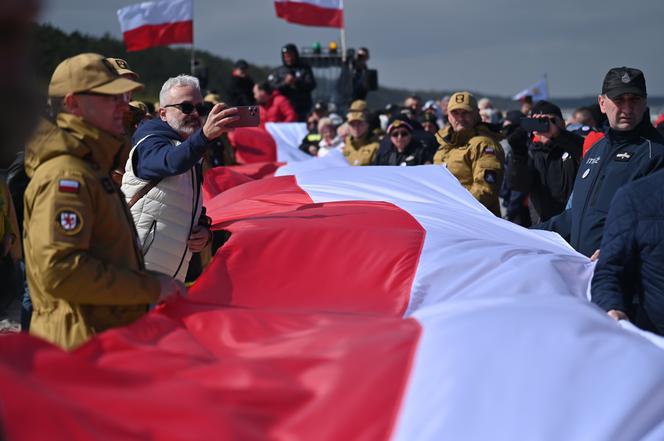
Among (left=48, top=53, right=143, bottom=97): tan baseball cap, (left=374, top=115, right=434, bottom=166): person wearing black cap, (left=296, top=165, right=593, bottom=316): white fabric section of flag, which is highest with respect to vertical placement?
(left=48, top=53, right=143, bottom=97): tan baseball cap

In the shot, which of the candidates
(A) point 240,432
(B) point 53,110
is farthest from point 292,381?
(B) point 53,110

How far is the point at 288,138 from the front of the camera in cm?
1459

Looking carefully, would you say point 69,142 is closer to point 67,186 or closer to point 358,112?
point 67,186

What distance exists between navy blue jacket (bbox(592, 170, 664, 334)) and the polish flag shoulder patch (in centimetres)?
226

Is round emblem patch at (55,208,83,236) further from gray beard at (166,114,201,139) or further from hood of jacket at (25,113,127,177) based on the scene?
gray beard at (166,114,201,139)

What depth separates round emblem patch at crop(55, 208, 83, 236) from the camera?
3135 millimetres

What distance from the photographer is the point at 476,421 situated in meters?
3.11

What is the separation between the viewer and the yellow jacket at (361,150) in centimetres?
1062

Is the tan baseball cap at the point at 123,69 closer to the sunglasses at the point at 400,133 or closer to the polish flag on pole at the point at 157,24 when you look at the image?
the sunglasses at the point at 400,133

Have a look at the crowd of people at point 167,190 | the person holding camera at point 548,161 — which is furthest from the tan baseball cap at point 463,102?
the person holding camera at point 548,161

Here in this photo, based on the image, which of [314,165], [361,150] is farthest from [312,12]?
[314,165]

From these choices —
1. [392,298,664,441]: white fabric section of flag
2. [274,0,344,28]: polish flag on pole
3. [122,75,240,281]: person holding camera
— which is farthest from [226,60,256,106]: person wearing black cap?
[392,298,664,441]: white fabric section of flag

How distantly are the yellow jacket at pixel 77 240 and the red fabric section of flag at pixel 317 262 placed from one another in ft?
2.11

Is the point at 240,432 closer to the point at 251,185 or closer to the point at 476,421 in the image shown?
the point at 476,421
